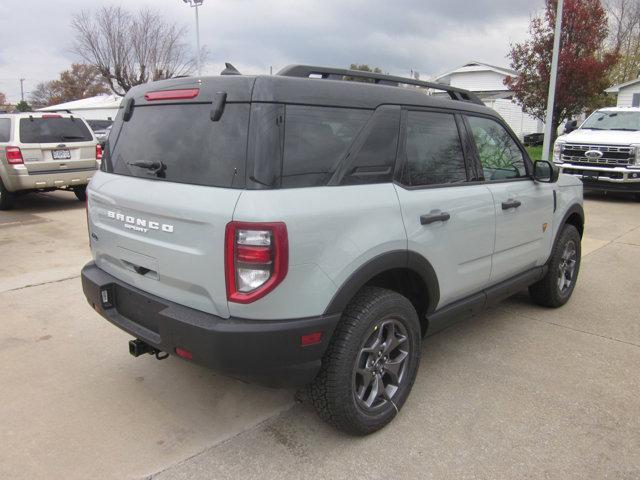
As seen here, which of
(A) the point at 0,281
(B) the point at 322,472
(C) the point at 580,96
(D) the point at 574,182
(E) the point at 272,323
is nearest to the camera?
(E) the point at 272,323

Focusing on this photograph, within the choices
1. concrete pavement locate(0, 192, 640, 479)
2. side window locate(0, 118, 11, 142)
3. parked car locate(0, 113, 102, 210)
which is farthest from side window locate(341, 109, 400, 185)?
side window locate(0, 118, 11, 142)

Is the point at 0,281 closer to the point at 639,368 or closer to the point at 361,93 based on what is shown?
the point at 361,93

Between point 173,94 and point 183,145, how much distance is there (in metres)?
0.32

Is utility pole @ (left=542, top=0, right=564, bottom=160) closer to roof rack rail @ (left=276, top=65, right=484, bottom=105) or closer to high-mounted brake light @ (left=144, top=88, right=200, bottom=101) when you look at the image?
roof rack rail @ (left=276, top=65, right=484, bottom=105)

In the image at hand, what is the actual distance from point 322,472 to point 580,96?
2005 cm

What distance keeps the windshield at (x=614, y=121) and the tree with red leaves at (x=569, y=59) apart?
681cm

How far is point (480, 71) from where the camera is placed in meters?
44.4

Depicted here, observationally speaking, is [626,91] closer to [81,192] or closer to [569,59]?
[569,59]

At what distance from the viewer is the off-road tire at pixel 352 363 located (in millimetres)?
2533

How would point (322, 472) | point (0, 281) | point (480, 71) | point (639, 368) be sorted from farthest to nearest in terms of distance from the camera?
1. point (480, 71)
2. point (0, 281)
3. point (639, 368)
4. point (322, 472)

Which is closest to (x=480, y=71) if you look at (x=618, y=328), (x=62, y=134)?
(x=62, y=134)

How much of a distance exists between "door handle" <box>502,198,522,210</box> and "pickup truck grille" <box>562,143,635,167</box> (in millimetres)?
8402

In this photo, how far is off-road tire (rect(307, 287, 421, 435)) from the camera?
2533 mm

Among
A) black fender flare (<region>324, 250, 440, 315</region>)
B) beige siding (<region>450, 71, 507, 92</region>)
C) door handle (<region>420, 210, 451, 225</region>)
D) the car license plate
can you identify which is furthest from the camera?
beige siding (<region>450, 71, 507, 92</region>)
